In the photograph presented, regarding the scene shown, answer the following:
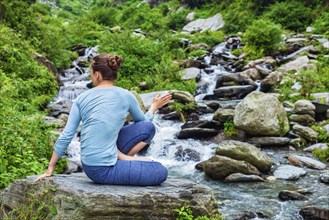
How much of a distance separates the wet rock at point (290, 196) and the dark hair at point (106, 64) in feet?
17.3

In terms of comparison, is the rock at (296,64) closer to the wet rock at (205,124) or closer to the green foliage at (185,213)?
the wet rock at (205,124)

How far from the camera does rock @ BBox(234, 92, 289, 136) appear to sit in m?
11.8

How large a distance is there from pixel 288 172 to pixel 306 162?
0.94 m

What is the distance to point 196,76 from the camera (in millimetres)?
19766

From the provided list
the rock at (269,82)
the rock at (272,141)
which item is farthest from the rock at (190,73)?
the rock at (272,141)

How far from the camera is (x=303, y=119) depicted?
42.0 feet

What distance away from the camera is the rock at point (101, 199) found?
378 cm

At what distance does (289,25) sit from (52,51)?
59.6 ft

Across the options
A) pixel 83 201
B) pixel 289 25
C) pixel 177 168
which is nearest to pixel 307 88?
pixel 177 168

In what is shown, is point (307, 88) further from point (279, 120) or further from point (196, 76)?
point (196, 76)

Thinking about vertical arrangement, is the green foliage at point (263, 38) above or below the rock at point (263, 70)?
above

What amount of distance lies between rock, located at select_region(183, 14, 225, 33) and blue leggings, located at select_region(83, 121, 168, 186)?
3282cm

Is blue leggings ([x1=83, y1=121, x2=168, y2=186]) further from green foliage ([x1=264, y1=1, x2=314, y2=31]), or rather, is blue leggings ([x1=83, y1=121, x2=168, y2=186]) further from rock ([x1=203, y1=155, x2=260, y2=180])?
green foliage ([x1=264, y1=1, x2=314, y2=31])

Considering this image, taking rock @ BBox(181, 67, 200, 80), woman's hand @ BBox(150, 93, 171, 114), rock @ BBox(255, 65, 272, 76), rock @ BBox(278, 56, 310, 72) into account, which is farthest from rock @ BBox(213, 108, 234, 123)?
woman's hand @ BBox(150, 93, 171, 114)
